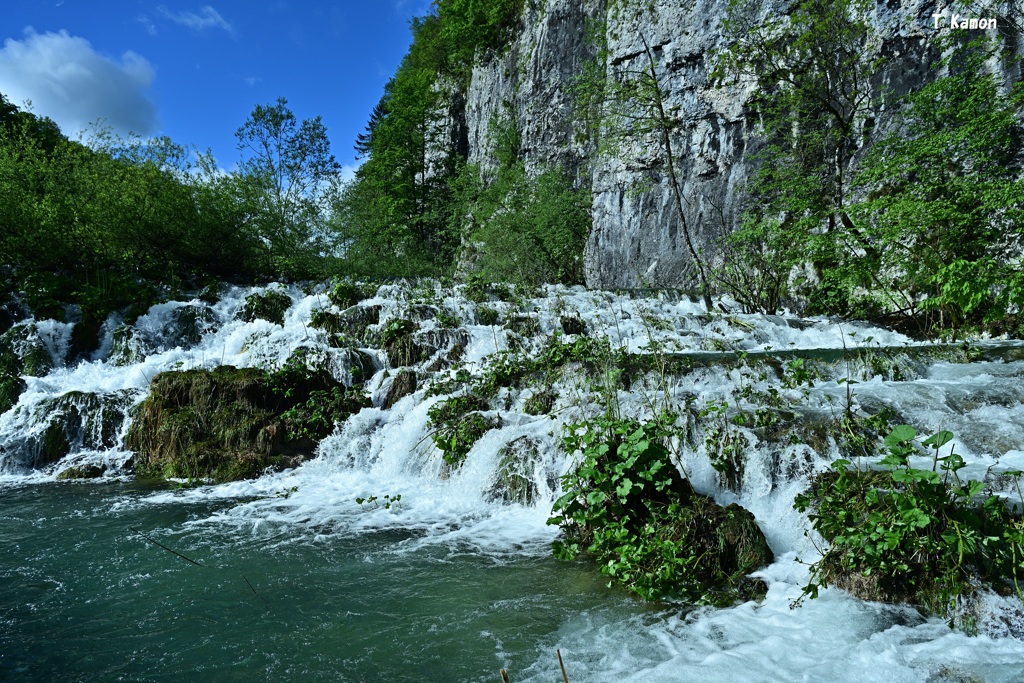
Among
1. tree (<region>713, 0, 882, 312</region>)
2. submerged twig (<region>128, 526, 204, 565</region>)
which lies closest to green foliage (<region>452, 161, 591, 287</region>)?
tree (<region>713, 0, 882, 312</region>)

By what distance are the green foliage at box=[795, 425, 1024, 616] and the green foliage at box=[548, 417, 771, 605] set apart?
0.60m

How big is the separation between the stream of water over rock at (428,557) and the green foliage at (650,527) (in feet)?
0.67

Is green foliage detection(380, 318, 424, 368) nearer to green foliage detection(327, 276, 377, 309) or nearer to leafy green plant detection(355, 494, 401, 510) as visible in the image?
green foliage detection(327, 276, 377, 309)

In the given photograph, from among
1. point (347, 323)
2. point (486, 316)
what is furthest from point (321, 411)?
point (486, 316)

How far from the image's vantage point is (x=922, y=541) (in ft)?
12.1

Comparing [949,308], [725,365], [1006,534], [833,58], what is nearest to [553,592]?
[1006,534]

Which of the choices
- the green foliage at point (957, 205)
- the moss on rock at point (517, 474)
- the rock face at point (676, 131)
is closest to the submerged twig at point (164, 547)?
the moss on rock at point (517, 474)

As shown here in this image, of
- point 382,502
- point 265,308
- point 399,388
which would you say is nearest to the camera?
point 382,502

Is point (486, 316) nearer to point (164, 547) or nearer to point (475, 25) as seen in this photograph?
point (164, 547)

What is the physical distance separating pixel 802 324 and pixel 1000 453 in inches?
324

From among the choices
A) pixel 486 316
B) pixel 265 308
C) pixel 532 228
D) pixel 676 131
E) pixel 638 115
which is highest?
pixel 638 115

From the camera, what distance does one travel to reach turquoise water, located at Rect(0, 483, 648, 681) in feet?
11.3

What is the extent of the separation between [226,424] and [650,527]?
747 centimetres

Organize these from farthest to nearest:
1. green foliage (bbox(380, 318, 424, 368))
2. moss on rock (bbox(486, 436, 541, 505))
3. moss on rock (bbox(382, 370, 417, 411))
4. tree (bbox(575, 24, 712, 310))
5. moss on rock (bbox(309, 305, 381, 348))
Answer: tree (bbox(575, 24, 712, 310)) → moss on rock (bbox(309, 305, 381, 348)) → green foliage (bbox(380, 318, 424, 368)) → moss on rock (bbox(382, 370, 417, 411)) → moss on rock (bbox(486, 436, 541, 505))
